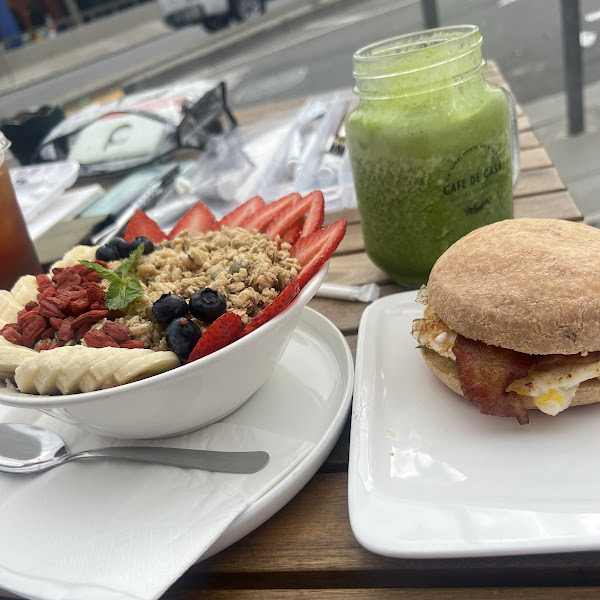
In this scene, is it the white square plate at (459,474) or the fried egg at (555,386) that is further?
the fried egg at (555,386)

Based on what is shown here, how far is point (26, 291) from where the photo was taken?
1078 millimetres

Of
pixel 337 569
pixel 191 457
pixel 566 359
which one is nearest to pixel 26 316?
pixel 191 457

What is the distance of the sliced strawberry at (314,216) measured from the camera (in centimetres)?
112

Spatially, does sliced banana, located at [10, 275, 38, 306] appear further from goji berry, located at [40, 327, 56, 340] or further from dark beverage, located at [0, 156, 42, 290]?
dark beverage, located at [0, 156, 42, 290]

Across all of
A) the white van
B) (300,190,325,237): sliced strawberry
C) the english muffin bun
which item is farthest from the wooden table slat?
the white van

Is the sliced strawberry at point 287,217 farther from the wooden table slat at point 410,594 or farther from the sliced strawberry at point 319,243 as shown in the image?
the wooden table slat at point 410,594

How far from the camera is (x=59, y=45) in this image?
1352cm

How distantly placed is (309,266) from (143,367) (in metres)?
0.30

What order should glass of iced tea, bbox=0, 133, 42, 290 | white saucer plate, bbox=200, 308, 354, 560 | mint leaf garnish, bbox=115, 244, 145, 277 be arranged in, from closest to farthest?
1. white saucer plate, bbox=200, 308, 354, 560
2. mint leaf garnish, bbox=115, 244, 145, 277
3. glass of iced tea, bbox=0, 133, 42, 290

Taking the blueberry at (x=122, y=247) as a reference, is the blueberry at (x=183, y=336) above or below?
below

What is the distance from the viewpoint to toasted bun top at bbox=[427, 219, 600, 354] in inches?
33.5

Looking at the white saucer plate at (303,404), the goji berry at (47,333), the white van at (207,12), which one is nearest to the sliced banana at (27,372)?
the goji berry at (47,333)

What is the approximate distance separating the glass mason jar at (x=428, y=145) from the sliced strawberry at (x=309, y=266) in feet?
0.79

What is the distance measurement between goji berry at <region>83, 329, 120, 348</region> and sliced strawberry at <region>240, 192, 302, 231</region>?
0.39 m
